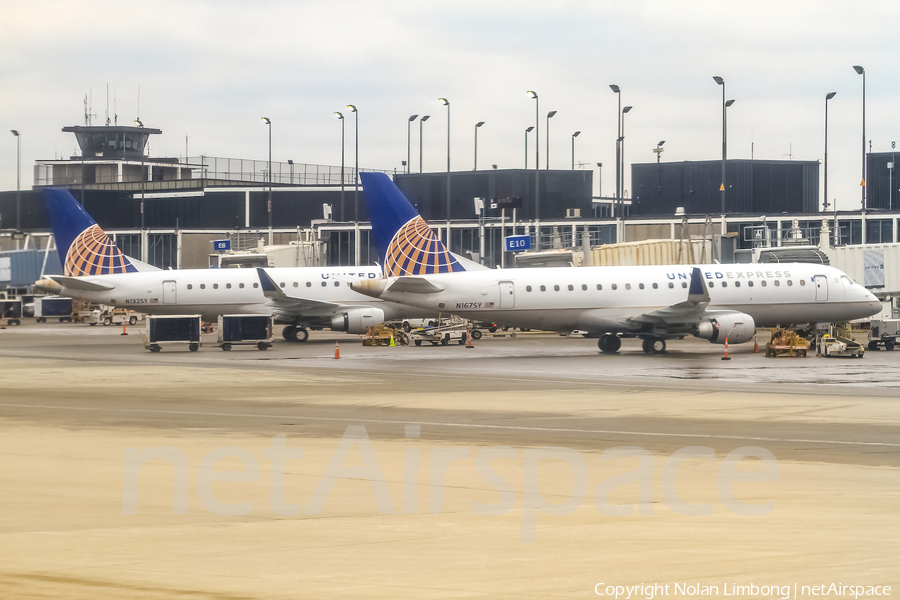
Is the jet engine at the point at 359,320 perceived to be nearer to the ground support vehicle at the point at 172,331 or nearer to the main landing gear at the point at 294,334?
the main landing gear at the point at 294,334

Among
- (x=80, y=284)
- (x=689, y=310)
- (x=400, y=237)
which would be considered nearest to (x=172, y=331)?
(x=80, y=284)

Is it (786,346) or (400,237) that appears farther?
(400,237)

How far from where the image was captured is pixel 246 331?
48.6m

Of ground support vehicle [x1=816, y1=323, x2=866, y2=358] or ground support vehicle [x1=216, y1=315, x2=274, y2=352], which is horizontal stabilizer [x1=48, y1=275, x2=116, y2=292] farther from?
→ ground support vehicle [x1=816, y1=323, x2=866, y2=358]

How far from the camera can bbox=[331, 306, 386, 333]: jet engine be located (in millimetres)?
50844

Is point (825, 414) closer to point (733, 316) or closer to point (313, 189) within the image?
point (733, 316)

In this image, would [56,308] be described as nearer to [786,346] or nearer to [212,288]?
[212,288]

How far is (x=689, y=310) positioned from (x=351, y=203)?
282ft

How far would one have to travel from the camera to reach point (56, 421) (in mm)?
21953

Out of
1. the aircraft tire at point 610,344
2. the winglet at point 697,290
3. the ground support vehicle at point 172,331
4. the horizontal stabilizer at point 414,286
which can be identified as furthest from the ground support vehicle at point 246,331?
the winglet at point 697,290

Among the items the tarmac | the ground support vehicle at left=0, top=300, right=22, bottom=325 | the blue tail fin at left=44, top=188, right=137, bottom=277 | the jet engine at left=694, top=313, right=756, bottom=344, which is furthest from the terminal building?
the tarmac

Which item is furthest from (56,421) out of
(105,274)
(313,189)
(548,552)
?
(313,189)

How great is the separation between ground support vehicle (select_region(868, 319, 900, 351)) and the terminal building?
4364 centimetres

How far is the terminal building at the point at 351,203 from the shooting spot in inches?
3802
